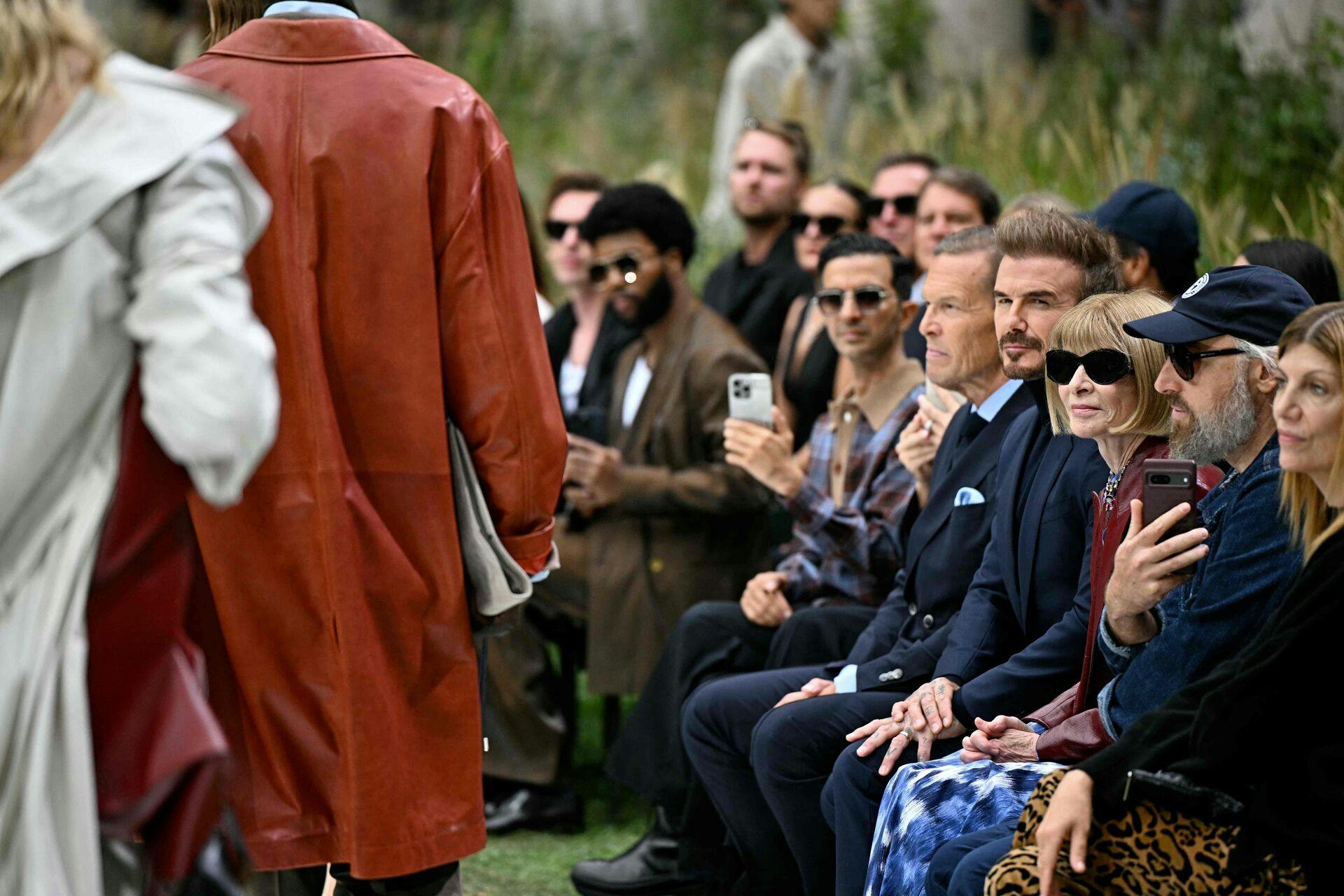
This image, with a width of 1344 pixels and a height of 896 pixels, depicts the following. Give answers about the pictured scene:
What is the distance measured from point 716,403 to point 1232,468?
98.2 inches

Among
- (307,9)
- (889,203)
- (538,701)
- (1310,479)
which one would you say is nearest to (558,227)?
(889,203)

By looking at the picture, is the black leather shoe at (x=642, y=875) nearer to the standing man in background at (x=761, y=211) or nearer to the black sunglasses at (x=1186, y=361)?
the black sunglasses at (x=1186, y=361)

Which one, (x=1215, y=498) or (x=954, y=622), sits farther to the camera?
(x=954, y=622)

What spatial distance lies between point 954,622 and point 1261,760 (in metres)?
1.32

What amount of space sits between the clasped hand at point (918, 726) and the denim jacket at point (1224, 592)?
→ 2.01ft

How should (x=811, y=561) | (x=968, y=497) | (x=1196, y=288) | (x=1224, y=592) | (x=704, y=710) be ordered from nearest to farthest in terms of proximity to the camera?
(x=1224, y=592) < (x=1196, y=288) < (x=968, y=497) < (x=704, y=710) < (x=811, y=561)

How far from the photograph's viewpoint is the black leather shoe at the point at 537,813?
17.8 ft

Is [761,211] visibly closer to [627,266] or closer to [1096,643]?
[627,266]

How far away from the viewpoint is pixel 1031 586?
144 inches

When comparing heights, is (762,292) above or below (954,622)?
above

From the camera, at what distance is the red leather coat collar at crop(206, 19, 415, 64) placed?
305 centimetres

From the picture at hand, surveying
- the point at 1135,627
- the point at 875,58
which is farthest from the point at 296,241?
the point at 875,58

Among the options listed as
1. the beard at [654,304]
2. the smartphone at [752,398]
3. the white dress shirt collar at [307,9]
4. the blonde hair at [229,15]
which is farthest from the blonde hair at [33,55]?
the beard at [654,304]

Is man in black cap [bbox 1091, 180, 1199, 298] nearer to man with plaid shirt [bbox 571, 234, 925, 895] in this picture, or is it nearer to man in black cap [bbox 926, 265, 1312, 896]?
man with plaid shirt [bbox 571, 234, 925, 895]
